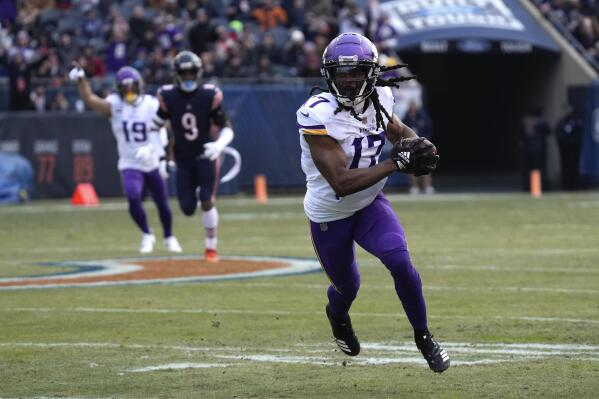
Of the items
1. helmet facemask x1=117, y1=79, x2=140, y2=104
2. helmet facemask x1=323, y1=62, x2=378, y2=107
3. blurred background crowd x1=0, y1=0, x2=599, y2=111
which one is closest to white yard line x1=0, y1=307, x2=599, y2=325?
helmet facemask x1=323, y1=62, x2=378, y2=107

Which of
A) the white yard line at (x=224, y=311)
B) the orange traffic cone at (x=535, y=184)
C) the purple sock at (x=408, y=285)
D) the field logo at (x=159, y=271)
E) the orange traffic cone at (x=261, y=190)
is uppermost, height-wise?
the purple sock at (x=408, y=285)

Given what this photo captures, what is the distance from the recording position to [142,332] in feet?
27.1

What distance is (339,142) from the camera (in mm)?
6641

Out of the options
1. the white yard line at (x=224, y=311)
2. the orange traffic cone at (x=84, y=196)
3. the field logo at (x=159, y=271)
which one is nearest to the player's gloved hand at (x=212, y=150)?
the field logo at (x=159, y=271)

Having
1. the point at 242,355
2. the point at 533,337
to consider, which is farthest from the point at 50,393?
the point at 533,337

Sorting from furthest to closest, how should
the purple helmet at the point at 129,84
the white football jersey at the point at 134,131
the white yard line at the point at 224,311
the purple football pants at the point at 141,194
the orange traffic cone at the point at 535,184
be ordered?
the orange traffic cone at the point at 535,184 < the purple helmet at the point at 129,84 < the white football jersey at the point at 134,131 < the purple football pants at the point at 141,194 < the white yard line at the point at 224,311

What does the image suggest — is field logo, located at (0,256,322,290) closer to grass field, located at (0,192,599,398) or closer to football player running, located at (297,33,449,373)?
grass field, located at (0,192,599,398)

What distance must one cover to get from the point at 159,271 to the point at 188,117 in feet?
5.50

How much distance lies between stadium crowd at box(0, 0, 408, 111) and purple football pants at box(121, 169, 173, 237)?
9.08 m

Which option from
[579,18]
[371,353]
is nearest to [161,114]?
[371,353]

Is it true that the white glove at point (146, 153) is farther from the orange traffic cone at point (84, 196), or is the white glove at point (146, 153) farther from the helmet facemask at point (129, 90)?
the orange traffic cone at point (84, 196)

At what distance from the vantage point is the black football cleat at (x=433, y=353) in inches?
249

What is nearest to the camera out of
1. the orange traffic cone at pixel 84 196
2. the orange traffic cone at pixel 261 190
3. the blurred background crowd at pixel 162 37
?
the orange traffic cone at pixel 84 196

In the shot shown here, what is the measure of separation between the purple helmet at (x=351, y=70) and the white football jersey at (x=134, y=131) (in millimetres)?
7517
